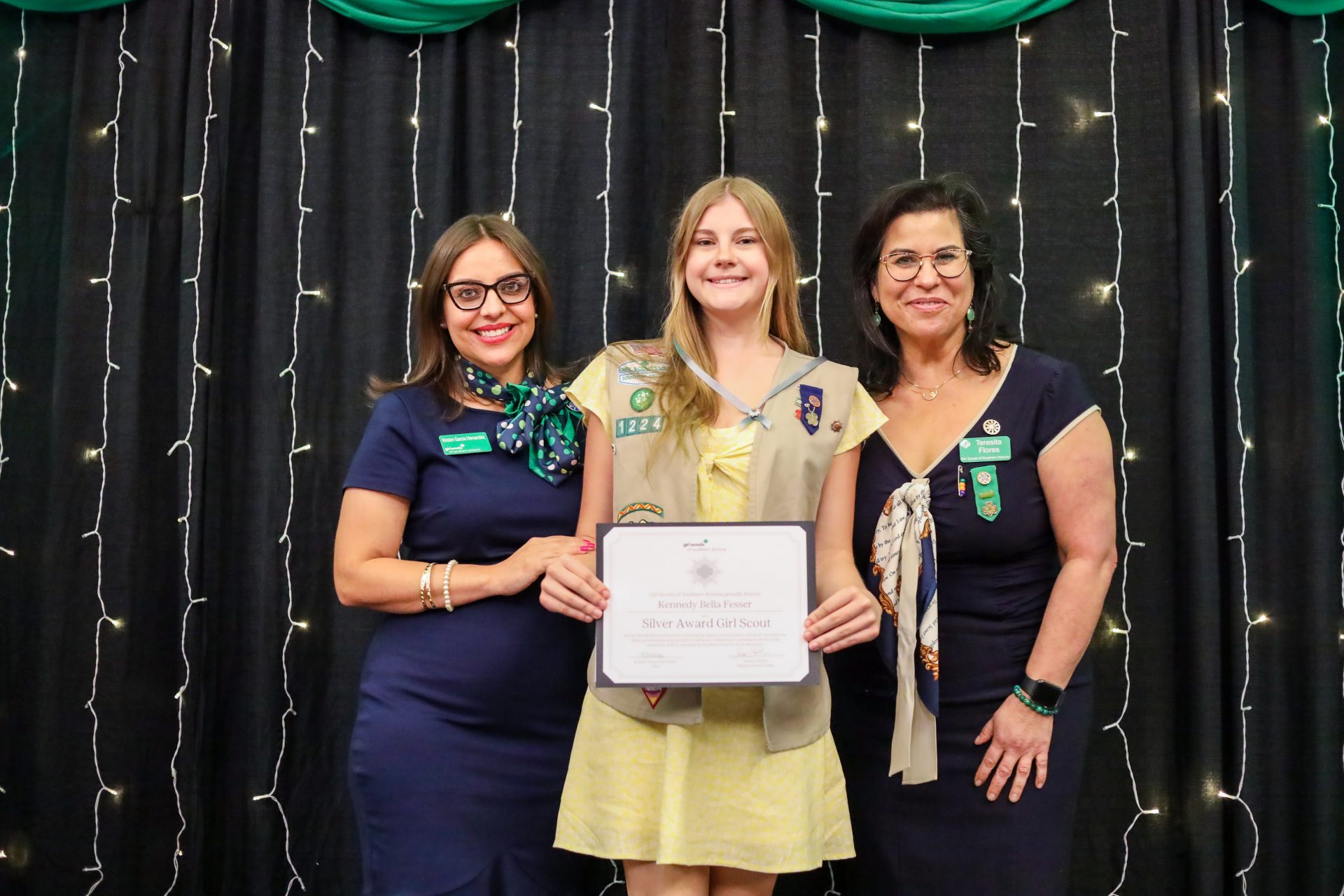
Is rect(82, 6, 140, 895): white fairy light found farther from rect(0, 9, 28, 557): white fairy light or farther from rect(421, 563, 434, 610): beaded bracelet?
rect(421, 563, 434, 610): beaded bracelet

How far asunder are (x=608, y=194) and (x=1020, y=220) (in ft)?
3.47

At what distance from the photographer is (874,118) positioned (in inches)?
110

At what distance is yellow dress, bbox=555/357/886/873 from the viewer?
1688mm

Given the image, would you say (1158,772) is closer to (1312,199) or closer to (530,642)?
(1312,199)

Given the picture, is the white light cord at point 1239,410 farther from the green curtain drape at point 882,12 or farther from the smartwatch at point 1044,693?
the smartwatch at point 1044,693

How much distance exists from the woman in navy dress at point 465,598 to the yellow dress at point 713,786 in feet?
1.01

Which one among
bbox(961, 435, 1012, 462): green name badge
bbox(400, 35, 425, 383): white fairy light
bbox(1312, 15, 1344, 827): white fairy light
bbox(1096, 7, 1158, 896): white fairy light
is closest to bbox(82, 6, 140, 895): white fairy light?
bbox(400, 35, 425, 383): white fairy light

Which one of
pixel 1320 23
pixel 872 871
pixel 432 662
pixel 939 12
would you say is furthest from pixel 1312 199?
pixel 432 662

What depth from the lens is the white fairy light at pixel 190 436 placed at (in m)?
2.80

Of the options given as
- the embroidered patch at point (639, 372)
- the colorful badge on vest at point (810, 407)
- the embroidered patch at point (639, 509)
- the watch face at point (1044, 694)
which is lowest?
the watch face at point (1044, 694)

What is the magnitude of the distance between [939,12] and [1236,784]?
2.01 metres

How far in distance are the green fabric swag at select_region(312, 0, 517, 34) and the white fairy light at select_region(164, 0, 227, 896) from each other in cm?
39

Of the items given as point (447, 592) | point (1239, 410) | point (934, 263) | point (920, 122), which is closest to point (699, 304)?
point (934, 263)

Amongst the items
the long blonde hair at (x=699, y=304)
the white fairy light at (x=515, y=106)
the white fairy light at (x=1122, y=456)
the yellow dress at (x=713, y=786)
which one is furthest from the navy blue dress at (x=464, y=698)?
the white fairy light at (x=1122, y=456)
